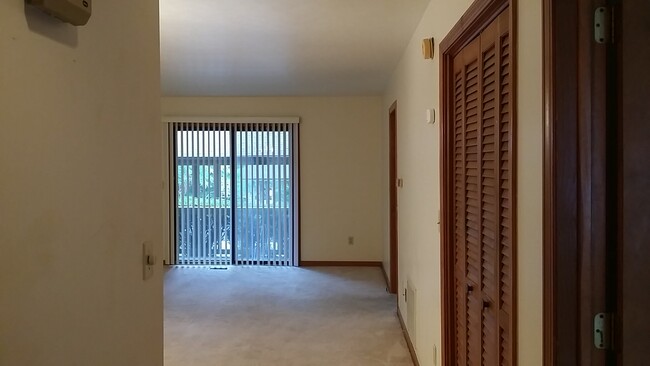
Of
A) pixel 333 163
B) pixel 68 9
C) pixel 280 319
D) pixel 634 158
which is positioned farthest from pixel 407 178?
pixel 68 9

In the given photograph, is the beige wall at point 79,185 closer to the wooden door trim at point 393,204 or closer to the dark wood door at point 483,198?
the dark wood door at point 483,198

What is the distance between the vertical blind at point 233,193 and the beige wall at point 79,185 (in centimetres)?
509

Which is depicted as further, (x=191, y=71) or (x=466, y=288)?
(x=191, y=71)

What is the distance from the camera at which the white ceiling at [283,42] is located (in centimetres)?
289

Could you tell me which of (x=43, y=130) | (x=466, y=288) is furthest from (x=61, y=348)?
(x=466, y=288)

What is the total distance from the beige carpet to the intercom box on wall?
294 centimetres

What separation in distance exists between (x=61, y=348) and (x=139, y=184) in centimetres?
54

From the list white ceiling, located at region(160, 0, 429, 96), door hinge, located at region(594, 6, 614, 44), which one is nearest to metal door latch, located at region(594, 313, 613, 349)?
door hinge, located at region(594, 6, 614, 44)

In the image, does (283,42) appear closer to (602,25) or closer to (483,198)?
(483,198)

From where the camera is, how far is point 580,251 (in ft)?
3.92

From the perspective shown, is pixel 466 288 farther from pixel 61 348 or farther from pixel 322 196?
pixel 322 196

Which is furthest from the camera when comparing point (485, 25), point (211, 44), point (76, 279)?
point (211, 44)

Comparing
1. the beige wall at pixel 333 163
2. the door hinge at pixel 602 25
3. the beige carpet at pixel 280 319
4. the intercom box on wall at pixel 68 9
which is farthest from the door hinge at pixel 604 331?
the beige wall at pixel 333 163

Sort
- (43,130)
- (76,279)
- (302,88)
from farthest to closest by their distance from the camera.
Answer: (302,88), (76,279), (43,130)
